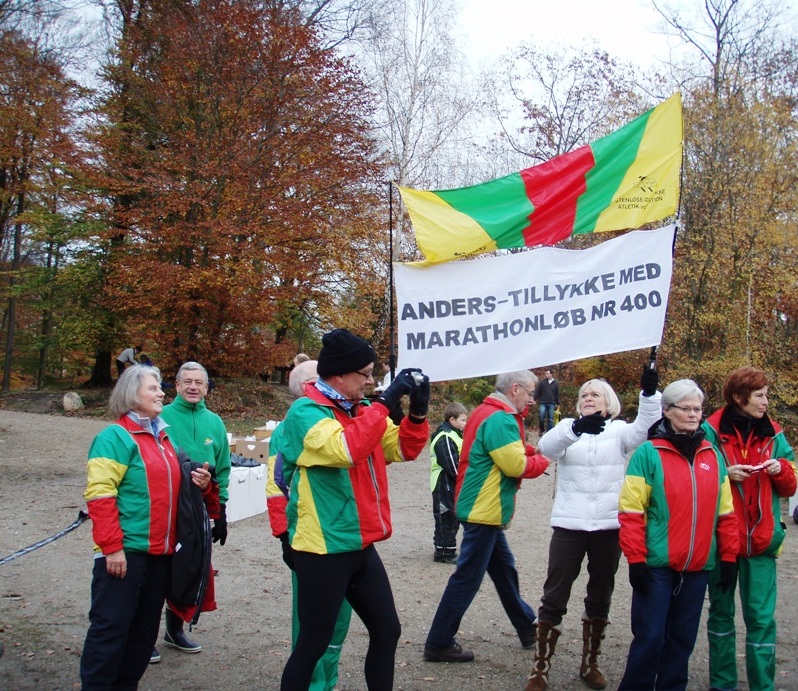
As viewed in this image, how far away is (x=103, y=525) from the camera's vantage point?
3553 millimetres

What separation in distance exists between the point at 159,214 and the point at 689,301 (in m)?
13.9

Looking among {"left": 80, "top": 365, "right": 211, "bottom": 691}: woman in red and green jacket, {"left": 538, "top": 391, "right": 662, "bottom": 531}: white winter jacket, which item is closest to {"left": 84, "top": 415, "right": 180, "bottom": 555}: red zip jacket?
{"left": 80, "top": 365, "right": 211, "bottom": 691}: woman in red and green jacket

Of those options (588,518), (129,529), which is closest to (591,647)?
(588,518)

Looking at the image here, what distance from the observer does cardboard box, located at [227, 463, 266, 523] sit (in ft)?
28.5

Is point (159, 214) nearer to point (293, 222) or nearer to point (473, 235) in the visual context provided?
point (293, 222)

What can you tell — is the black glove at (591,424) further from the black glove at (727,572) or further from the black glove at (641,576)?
the black glove at (727,572)

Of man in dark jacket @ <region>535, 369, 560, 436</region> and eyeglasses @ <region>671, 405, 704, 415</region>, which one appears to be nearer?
eyeglasses @ <region>671, 405, 704, 415</region>

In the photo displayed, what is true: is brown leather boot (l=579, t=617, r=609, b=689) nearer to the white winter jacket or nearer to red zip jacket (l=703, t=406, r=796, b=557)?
the white winter jacket

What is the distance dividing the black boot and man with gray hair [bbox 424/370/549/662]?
1457 mm

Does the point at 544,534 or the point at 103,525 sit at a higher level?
the point at 103,525

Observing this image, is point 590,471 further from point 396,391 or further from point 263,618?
point 263,618

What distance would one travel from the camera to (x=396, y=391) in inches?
130

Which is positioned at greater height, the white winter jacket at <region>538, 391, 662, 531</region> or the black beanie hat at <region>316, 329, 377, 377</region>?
the black beanie hat at <region>316, 329, 377, 377</region>

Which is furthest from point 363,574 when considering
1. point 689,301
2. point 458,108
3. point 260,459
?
point 458,108
